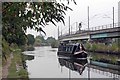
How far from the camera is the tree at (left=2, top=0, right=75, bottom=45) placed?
4.85m

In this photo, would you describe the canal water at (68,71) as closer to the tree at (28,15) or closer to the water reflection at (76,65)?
the water reflection at (76,65)

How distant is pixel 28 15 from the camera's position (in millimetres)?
5074

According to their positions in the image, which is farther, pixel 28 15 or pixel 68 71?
pixel 68 71

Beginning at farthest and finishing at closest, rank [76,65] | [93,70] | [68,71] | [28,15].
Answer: [76,65] → [93,70] → [68,71] → [28,15]

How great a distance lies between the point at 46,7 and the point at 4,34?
981 mm

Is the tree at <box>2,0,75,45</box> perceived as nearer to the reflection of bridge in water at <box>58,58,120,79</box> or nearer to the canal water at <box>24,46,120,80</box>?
the canal water at <box>24,46,120,80</box>

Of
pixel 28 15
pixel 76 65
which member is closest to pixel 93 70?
pixel 76 65

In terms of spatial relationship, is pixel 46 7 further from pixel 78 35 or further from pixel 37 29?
pixel 78 35

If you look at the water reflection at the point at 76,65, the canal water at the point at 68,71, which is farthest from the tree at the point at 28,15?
the water reflection at the point at 76,65

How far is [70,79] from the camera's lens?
2061 centimetres

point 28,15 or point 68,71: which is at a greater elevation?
point 28,15

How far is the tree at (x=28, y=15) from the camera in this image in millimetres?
4848

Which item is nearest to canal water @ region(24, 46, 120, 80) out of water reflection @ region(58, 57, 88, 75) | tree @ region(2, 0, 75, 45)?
water reflection @ region(58, 57, 88, 75)

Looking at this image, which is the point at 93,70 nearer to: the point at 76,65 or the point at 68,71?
the point at 68,71
